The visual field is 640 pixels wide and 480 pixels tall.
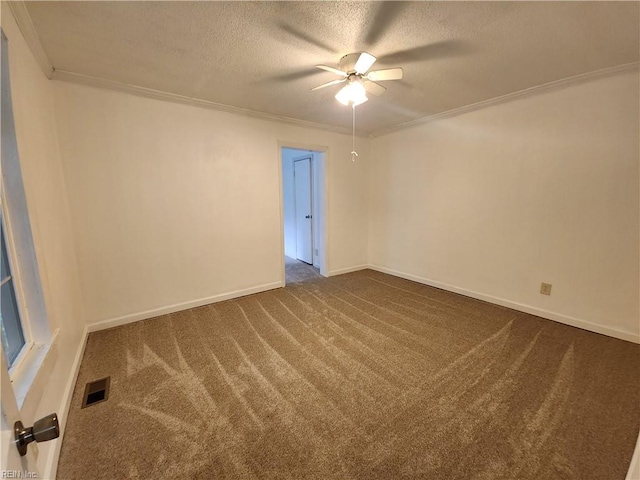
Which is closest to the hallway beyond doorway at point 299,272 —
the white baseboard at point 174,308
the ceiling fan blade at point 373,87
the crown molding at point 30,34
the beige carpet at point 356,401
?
the white baseboard at point 174,308

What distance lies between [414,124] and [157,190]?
10.7ft

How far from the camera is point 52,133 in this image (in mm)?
2109

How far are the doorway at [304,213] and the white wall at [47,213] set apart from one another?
2355mm

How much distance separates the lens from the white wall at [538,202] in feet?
7.41

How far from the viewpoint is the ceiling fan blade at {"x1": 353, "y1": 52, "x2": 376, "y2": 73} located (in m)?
1.78

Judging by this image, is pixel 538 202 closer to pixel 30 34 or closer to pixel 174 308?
pixel 174 308

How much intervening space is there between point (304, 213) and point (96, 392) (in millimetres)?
3696

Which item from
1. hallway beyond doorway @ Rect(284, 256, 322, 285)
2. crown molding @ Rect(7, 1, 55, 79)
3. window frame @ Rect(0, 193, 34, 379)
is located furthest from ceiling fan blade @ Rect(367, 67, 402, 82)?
hallway beyond doorway @ Rect(284, 256, 322, 285)

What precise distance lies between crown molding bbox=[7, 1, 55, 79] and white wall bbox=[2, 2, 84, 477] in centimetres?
4

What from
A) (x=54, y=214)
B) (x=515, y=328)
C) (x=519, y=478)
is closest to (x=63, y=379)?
(x=54, y=214)

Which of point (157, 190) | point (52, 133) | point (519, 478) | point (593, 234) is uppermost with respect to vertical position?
point (52, 133)

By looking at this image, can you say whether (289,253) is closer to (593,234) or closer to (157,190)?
(157,190)

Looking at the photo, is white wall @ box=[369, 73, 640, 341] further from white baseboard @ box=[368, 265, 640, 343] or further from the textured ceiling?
the textured ceiling

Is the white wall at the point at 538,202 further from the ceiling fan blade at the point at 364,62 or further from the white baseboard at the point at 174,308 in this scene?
the white baseboard at the point at 174,308
